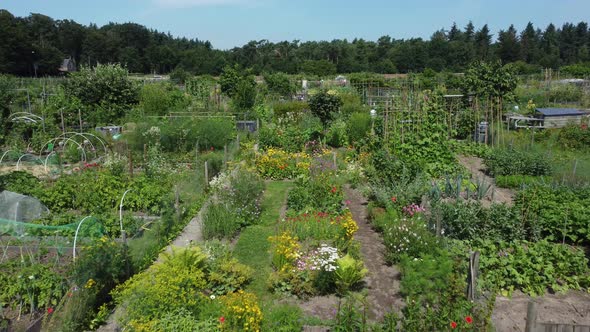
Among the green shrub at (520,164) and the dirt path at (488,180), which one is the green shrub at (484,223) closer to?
the dirt path at (488,180)

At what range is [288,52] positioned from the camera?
259 feet

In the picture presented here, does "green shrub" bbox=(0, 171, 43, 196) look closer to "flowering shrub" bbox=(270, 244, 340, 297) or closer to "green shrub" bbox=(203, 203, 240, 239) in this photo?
"green shrub" bbox=(203, 203, 240, 239)

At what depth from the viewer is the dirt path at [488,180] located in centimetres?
1003

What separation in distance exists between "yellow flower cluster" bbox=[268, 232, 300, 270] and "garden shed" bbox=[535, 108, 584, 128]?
15.4 metres

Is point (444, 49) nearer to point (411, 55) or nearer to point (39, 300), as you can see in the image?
point (411, 55)

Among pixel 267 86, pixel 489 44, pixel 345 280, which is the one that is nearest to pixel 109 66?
pixel 267 86

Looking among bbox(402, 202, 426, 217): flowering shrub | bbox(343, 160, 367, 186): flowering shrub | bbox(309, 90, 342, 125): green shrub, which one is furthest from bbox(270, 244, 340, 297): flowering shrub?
bbox(309, 90, 342, 125): green shrub

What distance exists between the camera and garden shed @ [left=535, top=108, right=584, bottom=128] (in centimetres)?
1814

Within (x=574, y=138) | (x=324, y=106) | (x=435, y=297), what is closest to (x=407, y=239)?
(x=435, y=297)

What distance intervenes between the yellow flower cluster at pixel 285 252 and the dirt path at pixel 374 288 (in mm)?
745

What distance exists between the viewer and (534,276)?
20.5 ft

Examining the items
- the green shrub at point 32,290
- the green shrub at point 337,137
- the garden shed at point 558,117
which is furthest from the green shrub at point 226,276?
the garden shed at point 558,117

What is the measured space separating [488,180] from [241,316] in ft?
30.3

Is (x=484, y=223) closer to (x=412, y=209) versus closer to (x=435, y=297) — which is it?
(x=412, y=209)
